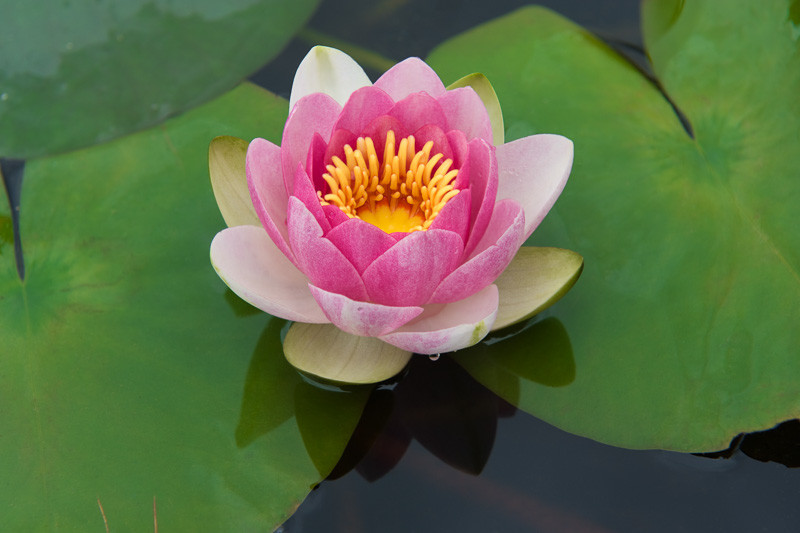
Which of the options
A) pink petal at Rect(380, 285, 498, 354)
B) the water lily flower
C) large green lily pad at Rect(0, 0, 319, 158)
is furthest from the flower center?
large green lily pad at Rect(0, 0, 319, 158)

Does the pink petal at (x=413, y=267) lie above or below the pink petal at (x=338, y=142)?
below

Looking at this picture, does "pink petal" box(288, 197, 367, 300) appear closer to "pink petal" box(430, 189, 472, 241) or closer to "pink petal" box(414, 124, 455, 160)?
"pink petal" box(430, 189, 472, 241)

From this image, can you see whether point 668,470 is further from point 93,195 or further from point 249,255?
point 93,195

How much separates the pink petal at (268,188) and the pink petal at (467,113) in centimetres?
44

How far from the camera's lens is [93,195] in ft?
6.65

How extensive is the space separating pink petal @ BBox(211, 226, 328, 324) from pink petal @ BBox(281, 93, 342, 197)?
17 cm

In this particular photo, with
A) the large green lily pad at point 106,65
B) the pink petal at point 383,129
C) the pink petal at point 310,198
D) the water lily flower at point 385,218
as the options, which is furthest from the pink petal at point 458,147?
the large green lily pad at point 106,65

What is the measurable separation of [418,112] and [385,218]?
302 millimetres

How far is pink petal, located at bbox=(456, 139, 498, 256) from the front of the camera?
4.93 ft

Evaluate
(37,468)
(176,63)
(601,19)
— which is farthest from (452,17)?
(37,468)

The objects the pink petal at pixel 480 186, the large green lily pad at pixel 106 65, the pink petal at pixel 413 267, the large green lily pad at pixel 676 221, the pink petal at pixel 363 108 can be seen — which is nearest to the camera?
the pink petal at pixel 413 267

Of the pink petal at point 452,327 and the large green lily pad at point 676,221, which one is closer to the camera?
the pink petal at point 452,327

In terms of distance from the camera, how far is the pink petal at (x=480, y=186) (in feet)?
4.93

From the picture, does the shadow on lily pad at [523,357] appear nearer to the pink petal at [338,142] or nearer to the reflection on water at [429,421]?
the reflection on water at [429,421]
